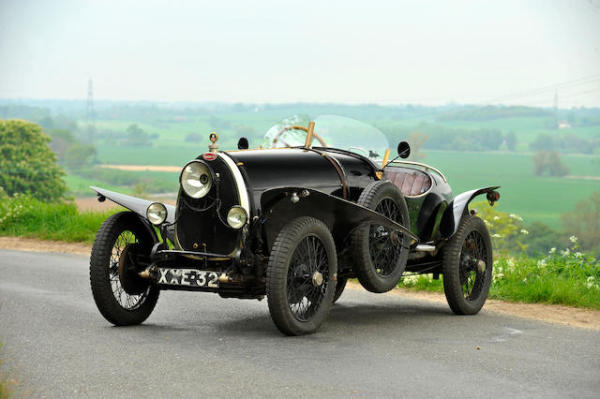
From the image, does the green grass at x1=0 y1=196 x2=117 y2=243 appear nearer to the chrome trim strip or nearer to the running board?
the running board

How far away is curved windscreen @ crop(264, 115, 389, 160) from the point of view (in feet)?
29.4

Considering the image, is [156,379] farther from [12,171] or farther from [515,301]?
[12,171]

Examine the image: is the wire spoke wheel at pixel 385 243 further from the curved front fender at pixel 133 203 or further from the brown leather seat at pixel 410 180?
the curved front fender at pixel 133 203

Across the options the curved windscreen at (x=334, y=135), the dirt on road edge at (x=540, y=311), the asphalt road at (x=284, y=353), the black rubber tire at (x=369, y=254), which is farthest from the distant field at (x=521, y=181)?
the black rubber tire at (x=369, y=254)

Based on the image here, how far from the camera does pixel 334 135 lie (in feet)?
29.8

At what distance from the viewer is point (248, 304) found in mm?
9391

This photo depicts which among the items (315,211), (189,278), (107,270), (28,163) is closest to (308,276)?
(315,211)

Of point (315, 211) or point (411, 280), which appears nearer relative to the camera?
point (315, 211)

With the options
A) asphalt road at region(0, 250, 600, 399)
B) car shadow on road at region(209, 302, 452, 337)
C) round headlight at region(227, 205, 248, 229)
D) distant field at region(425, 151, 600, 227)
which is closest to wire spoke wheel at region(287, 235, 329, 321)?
asphalt road at region(0, 250, 600, 399)

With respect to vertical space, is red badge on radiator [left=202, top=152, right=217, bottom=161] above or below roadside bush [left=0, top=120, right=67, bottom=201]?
above

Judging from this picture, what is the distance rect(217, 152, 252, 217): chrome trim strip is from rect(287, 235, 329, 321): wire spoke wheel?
559mm

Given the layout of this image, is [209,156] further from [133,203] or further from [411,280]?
[411,280]

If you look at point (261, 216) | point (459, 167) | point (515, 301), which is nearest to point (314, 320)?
point (261, 216)

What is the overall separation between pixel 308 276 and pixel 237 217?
0.76 metres
